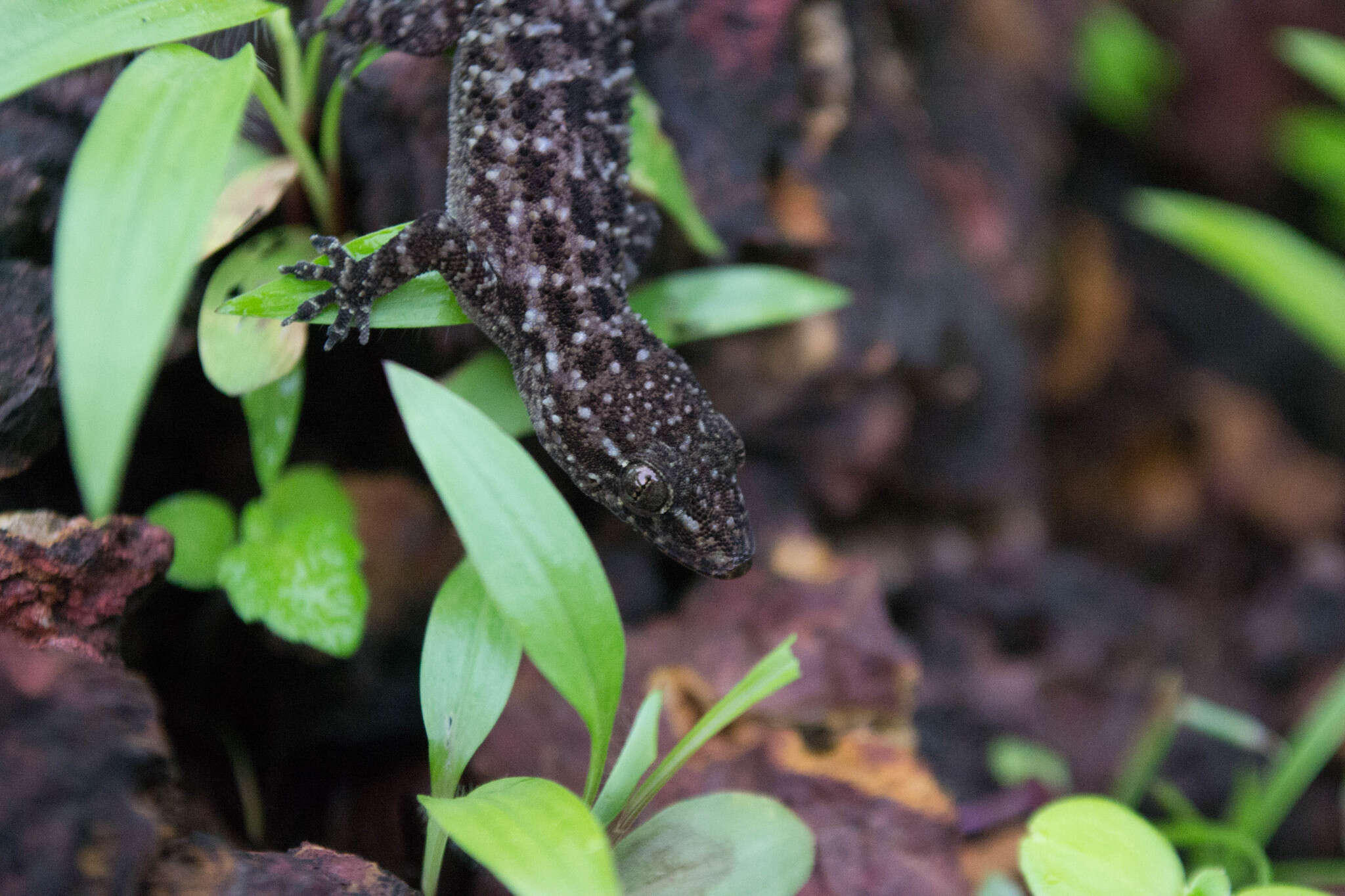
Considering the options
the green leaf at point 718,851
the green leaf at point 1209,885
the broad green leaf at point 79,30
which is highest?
the broad green leaf at point 79,30

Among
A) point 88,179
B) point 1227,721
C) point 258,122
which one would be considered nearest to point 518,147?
point 258,122

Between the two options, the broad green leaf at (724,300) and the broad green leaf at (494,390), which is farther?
the broad green leaf at (724,300)

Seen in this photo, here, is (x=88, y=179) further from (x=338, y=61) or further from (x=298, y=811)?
(x=298, y=811)

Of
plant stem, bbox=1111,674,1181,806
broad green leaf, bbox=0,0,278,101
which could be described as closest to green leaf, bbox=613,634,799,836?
broad green leaf, bbox=0,0,278,101

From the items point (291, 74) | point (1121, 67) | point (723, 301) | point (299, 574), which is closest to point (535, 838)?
point (299, 574)

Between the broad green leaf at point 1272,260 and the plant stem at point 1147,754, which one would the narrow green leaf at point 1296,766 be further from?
the broad green leaf at point 1272,260

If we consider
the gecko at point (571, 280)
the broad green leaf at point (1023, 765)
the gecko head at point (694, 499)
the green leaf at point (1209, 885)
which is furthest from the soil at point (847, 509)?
the green leaf at point (1209, 885)
